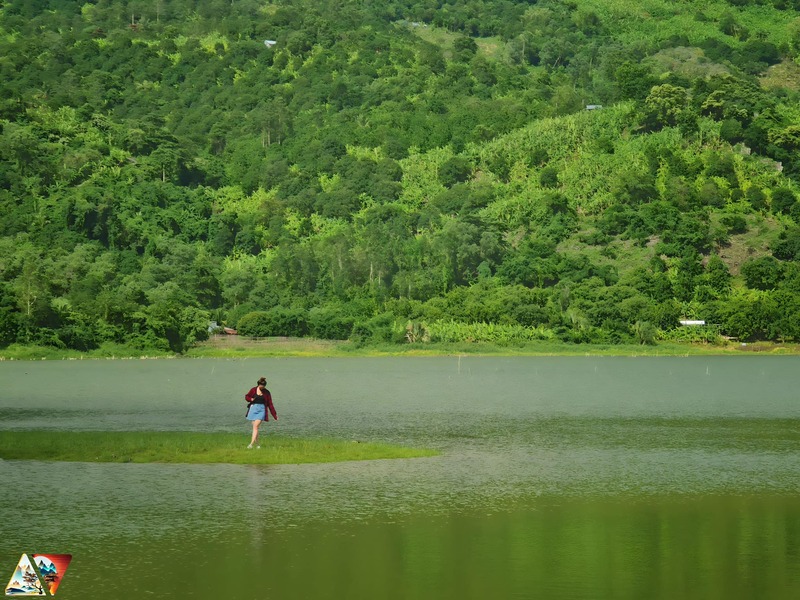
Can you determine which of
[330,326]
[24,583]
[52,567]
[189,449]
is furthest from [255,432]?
[330,326]

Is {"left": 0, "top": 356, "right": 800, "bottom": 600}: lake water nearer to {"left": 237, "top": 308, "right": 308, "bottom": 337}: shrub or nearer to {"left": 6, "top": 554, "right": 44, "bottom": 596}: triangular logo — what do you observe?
{"left": 6, "top": 554, "right": 44, "bottom": 596}: triangular logo

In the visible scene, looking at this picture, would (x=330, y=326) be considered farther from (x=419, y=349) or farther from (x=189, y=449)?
(x=189, y=449)

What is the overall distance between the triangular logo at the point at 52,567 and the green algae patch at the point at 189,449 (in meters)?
14.6

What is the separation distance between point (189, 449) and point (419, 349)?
400 ft

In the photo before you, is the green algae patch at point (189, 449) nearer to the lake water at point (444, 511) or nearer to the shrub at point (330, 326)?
the lake water at point (444, 511)

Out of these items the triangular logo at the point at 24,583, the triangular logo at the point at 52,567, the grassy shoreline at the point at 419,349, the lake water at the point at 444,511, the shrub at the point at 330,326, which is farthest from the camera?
the shrub at the point at 330,326

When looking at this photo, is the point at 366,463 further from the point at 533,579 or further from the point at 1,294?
the point at 1,294

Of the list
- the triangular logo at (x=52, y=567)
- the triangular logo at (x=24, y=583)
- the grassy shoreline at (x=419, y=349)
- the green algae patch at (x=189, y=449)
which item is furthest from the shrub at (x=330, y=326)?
the triangular logo at (x=24, y=583)

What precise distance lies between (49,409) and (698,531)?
41.6 m

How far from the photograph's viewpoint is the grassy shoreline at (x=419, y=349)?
152125mm

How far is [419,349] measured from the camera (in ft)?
521

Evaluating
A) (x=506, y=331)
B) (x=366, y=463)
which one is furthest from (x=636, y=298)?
(x=366, y=463)

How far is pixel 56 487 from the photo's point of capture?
99.5 feet

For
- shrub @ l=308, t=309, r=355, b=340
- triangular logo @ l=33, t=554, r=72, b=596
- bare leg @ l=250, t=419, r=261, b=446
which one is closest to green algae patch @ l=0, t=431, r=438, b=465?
bare leg @ l=250, t=419, r=261, b=446
